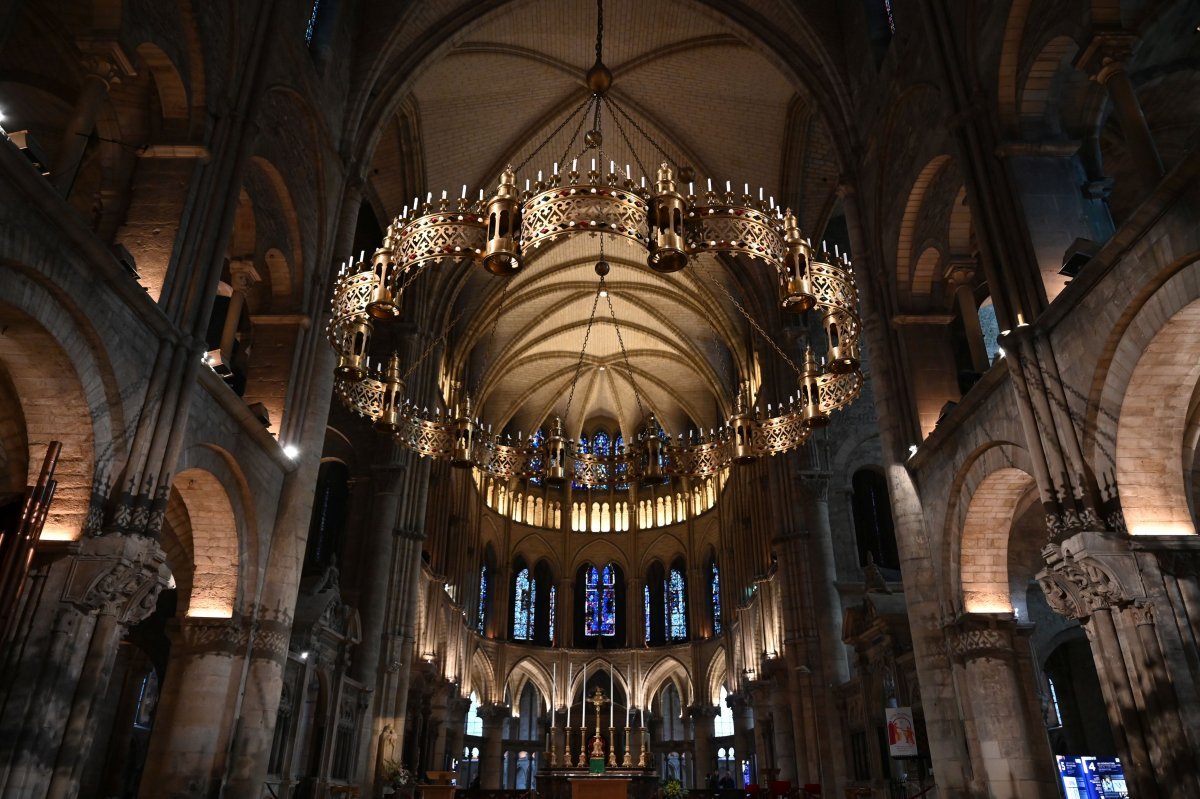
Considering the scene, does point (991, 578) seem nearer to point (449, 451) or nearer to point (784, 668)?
point (449, 451)

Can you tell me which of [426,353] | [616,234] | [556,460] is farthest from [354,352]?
[426,353]

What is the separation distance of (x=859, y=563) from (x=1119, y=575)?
48.0ft

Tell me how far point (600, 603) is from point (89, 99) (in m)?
33.6

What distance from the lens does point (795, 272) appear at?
9.75 meters

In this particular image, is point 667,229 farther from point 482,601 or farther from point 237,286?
point 482,601

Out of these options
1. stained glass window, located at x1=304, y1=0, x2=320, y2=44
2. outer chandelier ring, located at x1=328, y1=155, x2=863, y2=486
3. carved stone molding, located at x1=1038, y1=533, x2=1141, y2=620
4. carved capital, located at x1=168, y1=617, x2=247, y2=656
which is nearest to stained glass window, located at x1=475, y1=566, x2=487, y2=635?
carved capital, located at x1=168, y1=617, x2=247, y2=656

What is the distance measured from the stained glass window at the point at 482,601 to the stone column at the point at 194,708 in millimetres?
24610

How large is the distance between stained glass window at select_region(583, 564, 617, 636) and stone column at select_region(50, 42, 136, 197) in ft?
108

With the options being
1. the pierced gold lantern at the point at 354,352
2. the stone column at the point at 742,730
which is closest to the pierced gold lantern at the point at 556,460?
the pierced gold lantern at the point at 354,352

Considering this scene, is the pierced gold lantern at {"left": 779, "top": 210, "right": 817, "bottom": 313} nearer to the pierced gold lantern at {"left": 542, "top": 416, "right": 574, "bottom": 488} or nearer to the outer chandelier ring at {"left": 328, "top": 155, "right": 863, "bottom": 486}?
the outer chandelier ring at {"left": 328, "top": 155, "right": 863, "bottom": 486}

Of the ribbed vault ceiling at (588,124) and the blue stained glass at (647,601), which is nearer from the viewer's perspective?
the ribbed vault ceiling at (588,124)

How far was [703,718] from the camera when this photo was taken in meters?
35.1

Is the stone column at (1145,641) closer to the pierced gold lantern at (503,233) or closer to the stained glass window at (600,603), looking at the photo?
the pierced gold lantern at (503,233)

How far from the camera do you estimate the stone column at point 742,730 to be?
3012 centimetres
